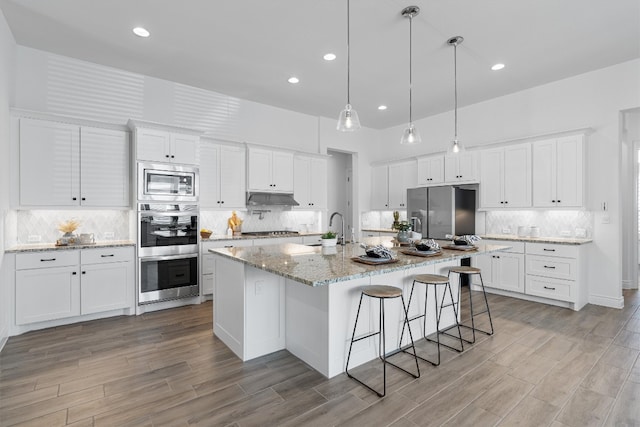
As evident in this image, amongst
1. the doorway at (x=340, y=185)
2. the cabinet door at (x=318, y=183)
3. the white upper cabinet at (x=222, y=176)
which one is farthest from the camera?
the doorway at (x=340, y=185)

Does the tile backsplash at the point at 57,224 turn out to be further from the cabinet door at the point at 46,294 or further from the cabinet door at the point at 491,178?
the cabinet door at the point at 491,178

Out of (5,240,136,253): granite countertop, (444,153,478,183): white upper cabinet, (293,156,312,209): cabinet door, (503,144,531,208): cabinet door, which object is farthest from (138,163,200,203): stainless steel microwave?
(503,144,531,208): cabinet door

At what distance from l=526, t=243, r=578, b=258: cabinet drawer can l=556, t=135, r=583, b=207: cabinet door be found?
66 cm

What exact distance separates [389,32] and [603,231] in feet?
13.2

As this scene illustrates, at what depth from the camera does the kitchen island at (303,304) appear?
2.54 metres

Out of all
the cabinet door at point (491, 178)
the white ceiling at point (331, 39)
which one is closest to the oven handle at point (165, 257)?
the white ceiling at point (331, 39)

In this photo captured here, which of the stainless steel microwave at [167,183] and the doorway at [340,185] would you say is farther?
the doorway at [340,185]

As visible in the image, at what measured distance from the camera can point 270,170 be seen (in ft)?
18.8

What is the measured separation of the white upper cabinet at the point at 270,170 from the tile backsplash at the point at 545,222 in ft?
12.1

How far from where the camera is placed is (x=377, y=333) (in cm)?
273

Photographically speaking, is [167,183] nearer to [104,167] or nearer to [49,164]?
[104,167]

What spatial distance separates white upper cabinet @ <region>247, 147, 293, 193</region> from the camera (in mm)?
5516

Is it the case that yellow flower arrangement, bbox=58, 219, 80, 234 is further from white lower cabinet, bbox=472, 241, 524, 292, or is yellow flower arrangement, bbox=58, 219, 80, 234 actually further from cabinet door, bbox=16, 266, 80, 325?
white lower cabinet, bbox=472, 241, 524, 292

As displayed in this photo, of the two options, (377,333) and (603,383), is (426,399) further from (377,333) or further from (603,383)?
(603,383)
